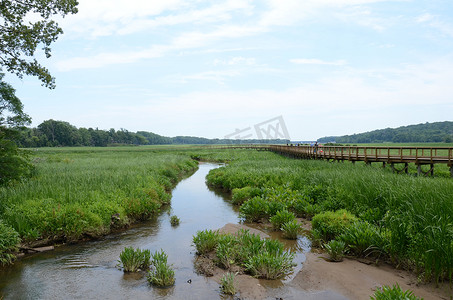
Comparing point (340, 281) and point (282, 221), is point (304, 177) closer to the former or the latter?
point (282, 221)

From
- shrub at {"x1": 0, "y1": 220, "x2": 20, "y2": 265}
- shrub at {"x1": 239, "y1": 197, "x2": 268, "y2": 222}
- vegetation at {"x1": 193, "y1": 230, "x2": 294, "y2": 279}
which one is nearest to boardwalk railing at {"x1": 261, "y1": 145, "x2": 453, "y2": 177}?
shrub at {"x1": 239, "y1": 197, "x2": 268, "y2": 222}

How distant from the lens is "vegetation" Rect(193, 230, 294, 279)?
742 centimetres

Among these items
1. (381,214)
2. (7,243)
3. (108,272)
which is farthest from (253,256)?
(7,243)

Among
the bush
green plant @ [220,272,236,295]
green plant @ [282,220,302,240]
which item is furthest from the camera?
green plant @ [282,220,302,240]

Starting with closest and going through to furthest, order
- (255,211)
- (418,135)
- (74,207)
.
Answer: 1. (74,207)
2. (255,211)
3. (418,135)

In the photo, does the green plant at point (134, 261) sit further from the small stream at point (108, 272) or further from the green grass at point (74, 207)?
the green grass at point (74, 207)

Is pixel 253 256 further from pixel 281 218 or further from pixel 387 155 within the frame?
pixel 387 155

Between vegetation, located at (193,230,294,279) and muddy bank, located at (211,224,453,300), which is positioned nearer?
muddy bank, located at (211,224,453,300)

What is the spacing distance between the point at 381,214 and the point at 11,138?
1657 cm

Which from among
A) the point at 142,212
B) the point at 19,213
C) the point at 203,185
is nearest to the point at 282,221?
the point at 142,212

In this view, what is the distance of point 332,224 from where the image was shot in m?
9.95

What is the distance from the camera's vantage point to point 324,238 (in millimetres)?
10141

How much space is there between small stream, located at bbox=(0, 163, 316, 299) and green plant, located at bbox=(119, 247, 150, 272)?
224 millimetres

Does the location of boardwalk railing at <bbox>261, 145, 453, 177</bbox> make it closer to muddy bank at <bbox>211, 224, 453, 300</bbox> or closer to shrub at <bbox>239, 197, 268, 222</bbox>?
shrub at <bbox>239, 197, 268, 222</bbox>
